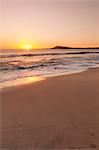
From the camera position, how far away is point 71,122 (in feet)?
11.7

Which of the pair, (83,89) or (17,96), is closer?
(17,96)

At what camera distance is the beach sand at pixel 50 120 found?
9.57ft

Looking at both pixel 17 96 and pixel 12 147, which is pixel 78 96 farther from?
Answer: pixel 12 147

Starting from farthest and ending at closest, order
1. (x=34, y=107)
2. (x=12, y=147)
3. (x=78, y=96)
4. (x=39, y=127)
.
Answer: (x=78, y=96), (x=34, y=107), (x=39, y=127), (x=12, y=147)

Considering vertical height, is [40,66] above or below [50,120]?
above

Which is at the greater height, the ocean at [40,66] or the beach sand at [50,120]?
the ocean at [40,66]

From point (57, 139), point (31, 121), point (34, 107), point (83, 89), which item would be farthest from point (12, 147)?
point (83, 89)

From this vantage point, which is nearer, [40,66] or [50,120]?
[50,120]

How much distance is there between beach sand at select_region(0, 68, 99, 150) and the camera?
2.92m

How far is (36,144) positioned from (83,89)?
349 centimetres

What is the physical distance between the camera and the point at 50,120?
3709 mm

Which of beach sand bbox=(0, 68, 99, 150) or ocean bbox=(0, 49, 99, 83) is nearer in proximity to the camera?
beach sand bbox=(0, 68, 99, 150)

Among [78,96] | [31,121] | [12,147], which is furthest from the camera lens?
[78,96]

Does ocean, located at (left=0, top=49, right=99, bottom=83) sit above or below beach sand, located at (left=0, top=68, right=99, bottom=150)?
above
